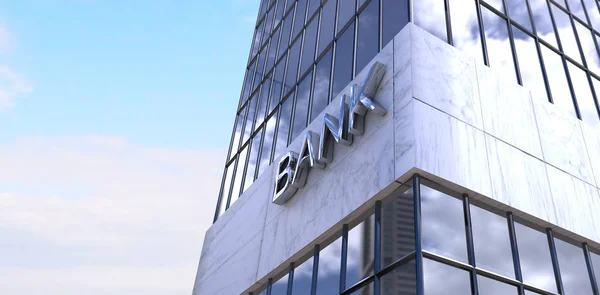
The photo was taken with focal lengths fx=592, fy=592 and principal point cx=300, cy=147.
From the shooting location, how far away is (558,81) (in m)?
18.4

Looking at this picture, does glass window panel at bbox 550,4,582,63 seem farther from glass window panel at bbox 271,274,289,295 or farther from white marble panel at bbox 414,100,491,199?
glass window panel at bbox 271,274,289,295

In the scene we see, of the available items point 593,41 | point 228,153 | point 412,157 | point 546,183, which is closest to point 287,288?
point 412,157

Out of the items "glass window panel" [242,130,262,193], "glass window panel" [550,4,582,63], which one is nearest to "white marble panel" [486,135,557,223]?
"glass window panel" [550,4,582,63]

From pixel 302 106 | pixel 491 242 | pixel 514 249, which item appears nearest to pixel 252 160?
pixel 302 106

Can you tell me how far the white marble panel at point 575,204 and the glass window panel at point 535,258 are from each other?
894 millimetres

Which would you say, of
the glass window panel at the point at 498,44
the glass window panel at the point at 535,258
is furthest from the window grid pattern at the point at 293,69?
the glass window panel at the point at 535,258

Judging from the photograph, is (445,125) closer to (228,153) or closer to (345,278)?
(345,278)

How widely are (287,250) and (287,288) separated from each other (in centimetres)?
101

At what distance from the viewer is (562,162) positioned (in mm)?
15703

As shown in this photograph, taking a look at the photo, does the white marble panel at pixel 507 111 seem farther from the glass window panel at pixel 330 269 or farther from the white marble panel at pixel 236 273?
the white marble panel at pixel 236 273

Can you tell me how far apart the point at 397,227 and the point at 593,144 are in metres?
8.33

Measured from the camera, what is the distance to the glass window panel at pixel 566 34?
20.2 m

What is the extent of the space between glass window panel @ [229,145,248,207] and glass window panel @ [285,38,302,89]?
368 cm

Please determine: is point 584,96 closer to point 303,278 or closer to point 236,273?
point 303,278
